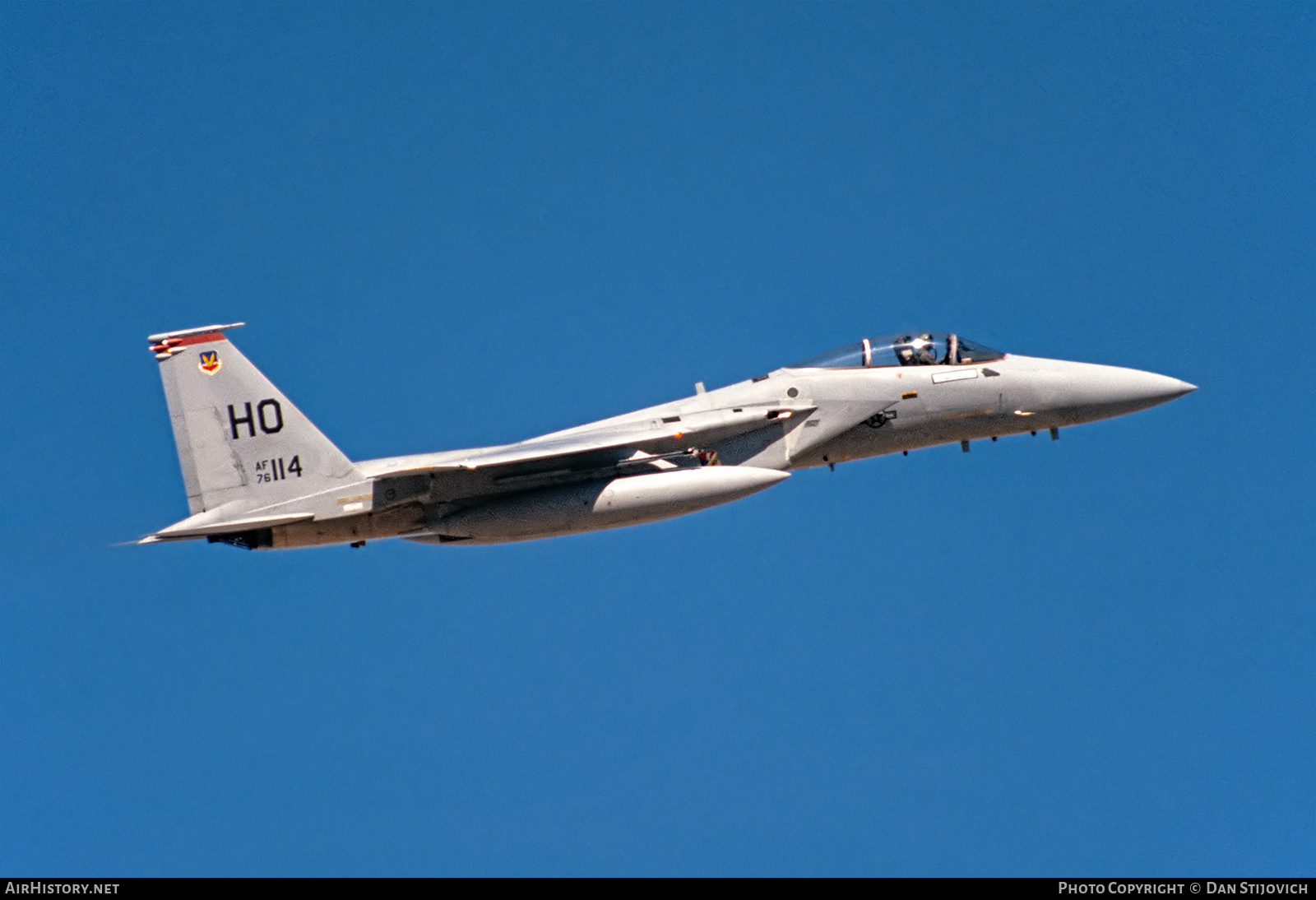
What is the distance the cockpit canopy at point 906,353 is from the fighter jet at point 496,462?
20 centimetres

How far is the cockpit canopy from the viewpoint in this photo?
2664 cm

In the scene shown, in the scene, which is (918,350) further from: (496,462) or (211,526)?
(211,526)

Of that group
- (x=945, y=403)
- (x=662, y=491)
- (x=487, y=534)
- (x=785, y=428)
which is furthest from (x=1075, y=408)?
(x=487, y=534)

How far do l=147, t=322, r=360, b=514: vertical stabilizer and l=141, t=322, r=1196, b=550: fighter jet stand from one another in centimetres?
1

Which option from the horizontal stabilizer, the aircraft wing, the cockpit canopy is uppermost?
the cockpit canopy

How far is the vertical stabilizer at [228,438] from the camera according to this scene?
81.5ft

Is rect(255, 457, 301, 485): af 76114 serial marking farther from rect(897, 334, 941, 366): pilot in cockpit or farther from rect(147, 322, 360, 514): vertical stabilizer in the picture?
rect(897, 334, 941, 366): pilot in cockpit

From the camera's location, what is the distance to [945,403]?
26.5 m

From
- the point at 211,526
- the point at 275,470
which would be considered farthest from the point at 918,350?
the point at 211,526

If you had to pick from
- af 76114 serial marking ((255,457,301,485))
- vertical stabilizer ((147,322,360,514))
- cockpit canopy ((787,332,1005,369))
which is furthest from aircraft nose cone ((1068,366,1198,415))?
af 76114 serial marking ((255,457,301,485))

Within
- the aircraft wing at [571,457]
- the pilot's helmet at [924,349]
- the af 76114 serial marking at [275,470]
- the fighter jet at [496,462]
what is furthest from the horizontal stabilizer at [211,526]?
the pilot's helmet at [924,349]

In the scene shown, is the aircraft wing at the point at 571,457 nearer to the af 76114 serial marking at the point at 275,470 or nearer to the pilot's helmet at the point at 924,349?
the af 76114 serial marking at the point at 275,470
